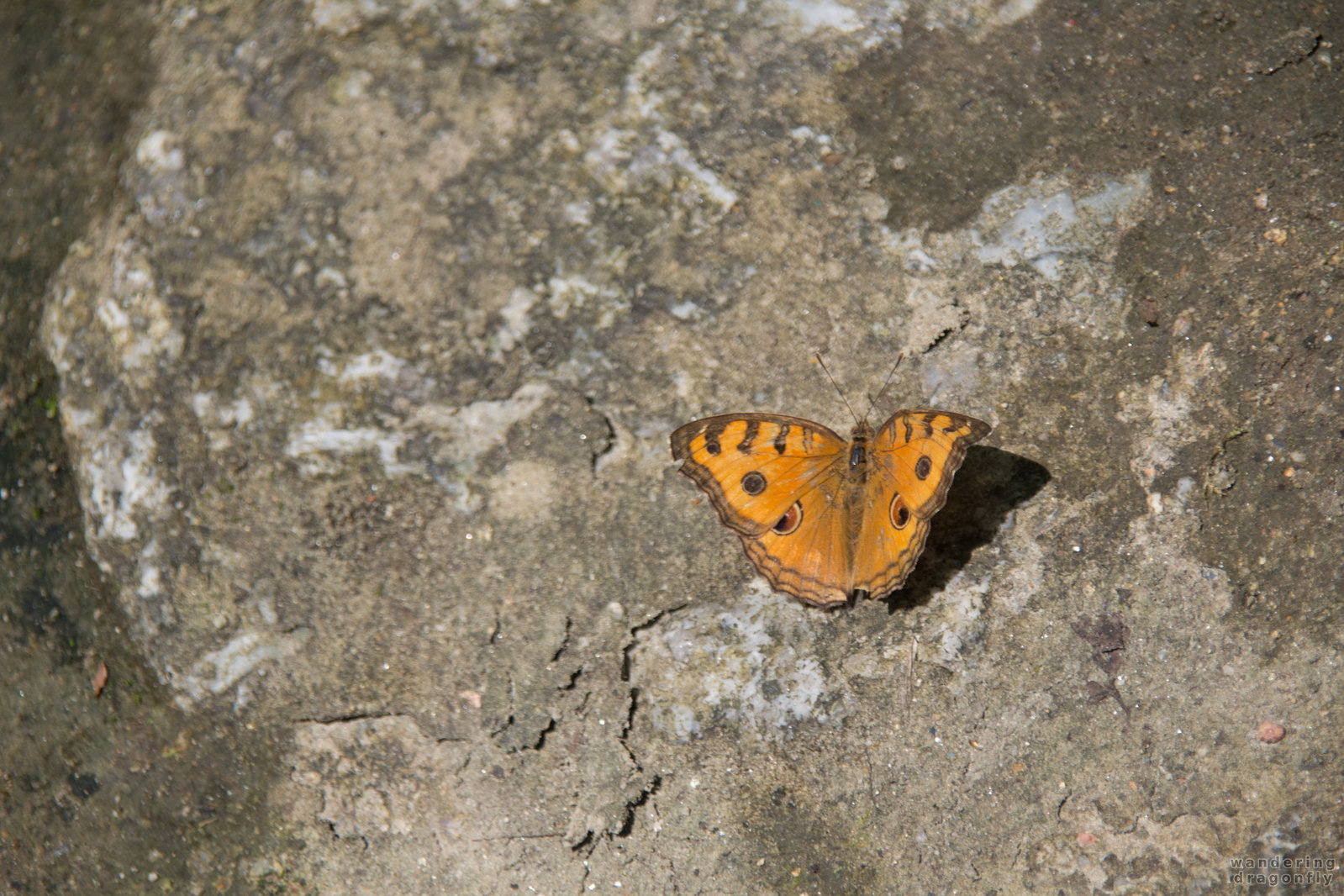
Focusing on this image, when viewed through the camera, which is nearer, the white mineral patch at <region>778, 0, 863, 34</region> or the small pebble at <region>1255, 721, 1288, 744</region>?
the small pebble at <region>1255, 721, 1288, 744</region>

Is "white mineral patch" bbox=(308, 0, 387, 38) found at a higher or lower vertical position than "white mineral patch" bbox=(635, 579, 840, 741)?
higher

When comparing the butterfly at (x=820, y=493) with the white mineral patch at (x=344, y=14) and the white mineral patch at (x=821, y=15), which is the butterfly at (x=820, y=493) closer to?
the white mineral patch at (x=821, y=15)

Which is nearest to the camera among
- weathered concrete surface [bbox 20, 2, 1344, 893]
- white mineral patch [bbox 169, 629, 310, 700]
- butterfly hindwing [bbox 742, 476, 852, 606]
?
butterfly hindwing [bbox 742, 476, 852, 606]

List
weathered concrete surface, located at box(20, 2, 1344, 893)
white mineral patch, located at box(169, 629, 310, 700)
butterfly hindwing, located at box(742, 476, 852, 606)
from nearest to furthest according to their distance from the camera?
butterfly hindwing, located at box(742, 476, 852, 606) < weathered concrete surface, located at box(20, 2, 1344, 893) < white mineral patch, located at box(169, 629, 310, 700)

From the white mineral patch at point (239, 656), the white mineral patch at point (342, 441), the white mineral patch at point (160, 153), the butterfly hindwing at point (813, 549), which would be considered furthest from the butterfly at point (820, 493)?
the white mineral patch at point (160, 153)

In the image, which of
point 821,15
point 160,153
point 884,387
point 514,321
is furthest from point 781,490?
point 160,153

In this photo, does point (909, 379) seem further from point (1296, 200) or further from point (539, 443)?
point (1296, 200)

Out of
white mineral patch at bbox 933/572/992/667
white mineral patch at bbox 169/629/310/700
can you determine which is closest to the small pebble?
white mineral patch at bbox 933/572/992/667

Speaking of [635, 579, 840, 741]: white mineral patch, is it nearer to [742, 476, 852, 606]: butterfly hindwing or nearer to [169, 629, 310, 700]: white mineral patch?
[742, 476, 852, 606]: butterfly hindwing

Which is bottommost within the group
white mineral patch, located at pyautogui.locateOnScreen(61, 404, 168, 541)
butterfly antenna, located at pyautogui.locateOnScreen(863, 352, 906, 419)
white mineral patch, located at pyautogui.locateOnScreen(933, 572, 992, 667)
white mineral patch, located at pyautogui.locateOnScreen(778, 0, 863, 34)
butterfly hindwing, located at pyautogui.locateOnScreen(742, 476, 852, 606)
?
white mineral patch, located at pyautogui.locateOnScreen(933, 572, 992, 667)
